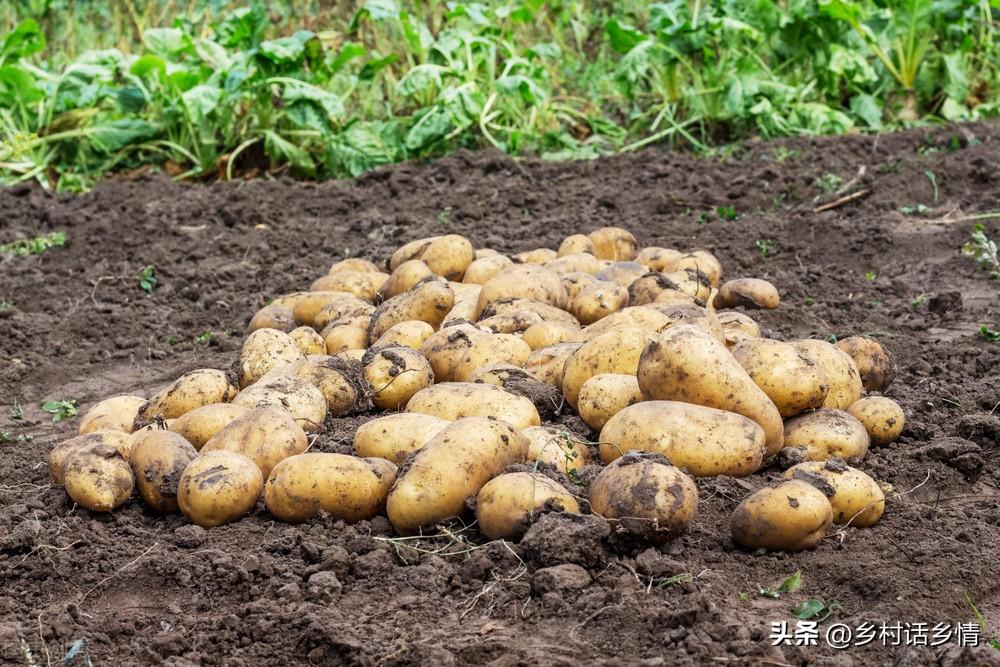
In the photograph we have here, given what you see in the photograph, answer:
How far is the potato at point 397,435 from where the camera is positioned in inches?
111

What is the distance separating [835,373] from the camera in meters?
3.06

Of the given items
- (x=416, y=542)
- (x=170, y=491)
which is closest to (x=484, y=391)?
(x=416, y=542)

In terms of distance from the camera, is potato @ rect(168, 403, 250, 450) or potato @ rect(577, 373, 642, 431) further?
potato @ rect(168, 403, 250, 450)

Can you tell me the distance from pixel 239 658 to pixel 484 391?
41.9 inches

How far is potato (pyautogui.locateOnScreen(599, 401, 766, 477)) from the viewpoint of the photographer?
8.78 feet

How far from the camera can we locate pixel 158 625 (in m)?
2.34

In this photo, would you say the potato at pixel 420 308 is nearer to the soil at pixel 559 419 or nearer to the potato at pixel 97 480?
the soil at pixel 559 419

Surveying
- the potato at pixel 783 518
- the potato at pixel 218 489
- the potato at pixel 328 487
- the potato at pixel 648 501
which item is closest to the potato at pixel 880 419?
the potato at pixel 783 518

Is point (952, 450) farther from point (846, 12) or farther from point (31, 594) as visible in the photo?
point (846, 12)

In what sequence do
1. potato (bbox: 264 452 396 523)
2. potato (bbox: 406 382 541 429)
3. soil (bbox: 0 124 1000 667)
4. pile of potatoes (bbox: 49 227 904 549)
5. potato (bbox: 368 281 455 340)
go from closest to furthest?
soil (bbox: 0 124 1000 667) < pile of potatoes (bbox: 49 227 904 549) < potato (bbox: 264 452 396 523) < potato (bbox: 406 382 541 429) < potato (bbox: 368 281 455 340)

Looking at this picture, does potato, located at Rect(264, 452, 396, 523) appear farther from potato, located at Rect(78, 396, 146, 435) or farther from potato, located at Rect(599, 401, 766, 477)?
potato, located at Rect(78, 396, 146, 435)

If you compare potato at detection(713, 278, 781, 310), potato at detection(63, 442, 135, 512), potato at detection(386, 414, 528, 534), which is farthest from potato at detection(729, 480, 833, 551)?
potato at detection(713, 278, 781, 310)

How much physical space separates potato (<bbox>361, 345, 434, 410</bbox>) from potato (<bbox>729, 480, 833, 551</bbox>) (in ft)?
3.77

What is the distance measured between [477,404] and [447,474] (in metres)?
0.39
